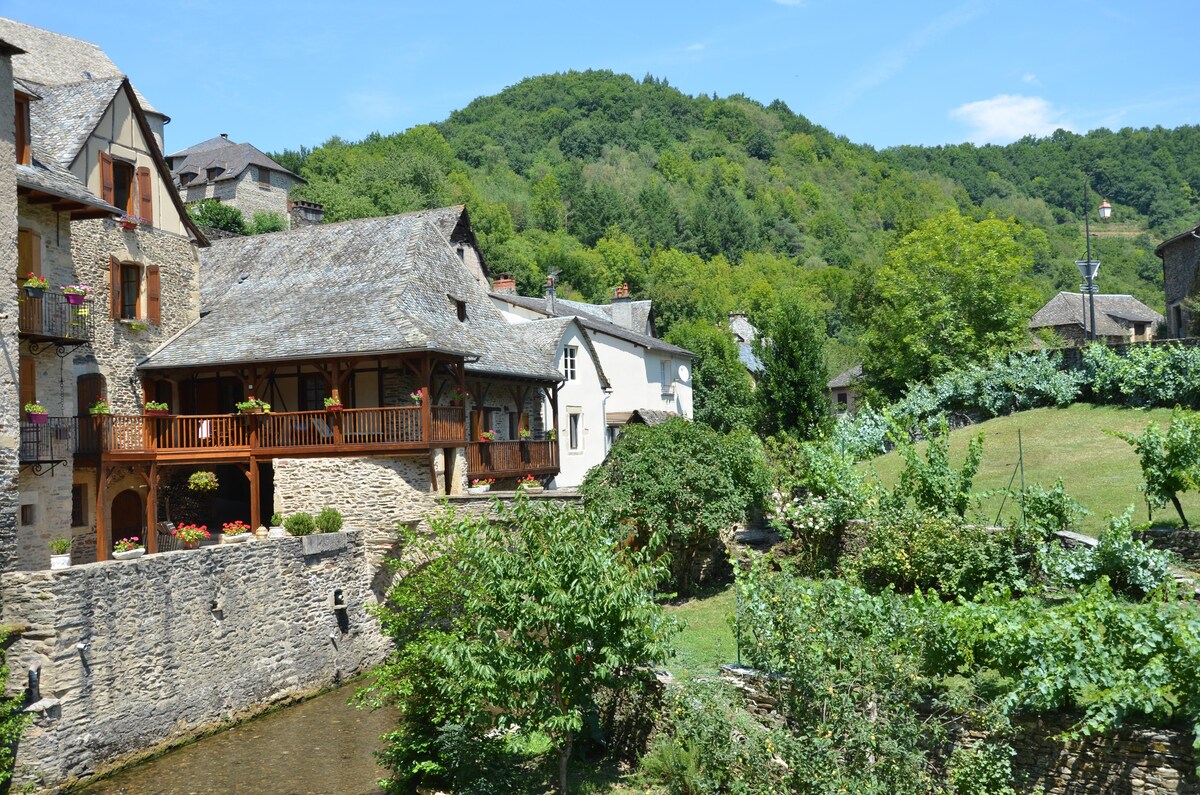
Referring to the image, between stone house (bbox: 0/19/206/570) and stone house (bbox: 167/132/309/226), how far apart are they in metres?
43.0

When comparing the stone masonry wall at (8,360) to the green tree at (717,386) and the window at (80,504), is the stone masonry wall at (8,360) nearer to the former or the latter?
the window at (80,504)

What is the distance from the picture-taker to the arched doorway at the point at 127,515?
→ 82.1 ft

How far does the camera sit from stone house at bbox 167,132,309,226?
6856 cm

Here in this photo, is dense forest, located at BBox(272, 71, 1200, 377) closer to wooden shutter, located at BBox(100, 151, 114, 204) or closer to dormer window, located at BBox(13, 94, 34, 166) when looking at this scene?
wooden shutter, located at BBox(100, 151, 114, 204)

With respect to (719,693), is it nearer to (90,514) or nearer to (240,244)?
(90,514)

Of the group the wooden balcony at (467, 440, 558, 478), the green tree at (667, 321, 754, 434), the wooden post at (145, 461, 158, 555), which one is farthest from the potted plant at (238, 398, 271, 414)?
the green tree at (667, 321, 754, 434)

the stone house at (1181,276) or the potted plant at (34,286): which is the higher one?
the stone house at (1181,276)

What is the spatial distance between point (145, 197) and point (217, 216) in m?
32.9

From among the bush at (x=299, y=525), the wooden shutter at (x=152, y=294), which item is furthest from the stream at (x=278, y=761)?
the wooden shutter at (x=152, y=294)

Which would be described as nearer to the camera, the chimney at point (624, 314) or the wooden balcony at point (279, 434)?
the wooden balcony at point (279, 434)

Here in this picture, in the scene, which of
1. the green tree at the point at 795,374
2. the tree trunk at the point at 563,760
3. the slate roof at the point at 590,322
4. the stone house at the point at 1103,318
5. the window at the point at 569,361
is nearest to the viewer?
the tree trunk at the point at 563,760

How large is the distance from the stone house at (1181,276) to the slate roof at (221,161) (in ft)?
188

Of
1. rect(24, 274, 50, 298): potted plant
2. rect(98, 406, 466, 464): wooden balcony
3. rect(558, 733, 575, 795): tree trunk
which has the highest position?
rect(24, 274, 50, 298): potted plant

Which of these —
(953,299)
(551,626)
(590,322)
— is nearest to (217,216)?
(590,322)
